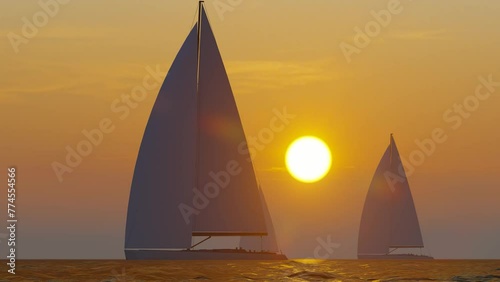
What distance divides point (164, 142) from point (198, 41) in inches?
351

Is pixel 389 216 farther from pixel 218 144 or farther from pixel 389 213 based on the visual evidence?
pixel 218 144

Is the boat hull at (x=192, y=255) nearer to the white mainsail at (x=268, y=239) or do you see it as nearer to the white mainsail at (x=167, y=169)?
the white mainsail at (x=167, y=169)

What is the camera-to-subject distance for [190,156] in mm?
74625

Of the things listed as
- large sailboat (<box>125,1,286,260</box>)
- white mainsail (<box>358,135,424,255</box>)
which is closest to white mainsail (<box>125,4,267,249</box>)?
large sailboat (<box>125,1,286,260</box>)

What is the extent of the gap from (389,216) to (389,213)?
468 millimetres

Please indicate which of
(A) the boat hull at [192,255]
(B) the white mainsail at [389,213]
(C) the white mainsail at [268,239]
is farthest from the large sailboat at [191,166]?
(B) the white mainsail at [389,213]

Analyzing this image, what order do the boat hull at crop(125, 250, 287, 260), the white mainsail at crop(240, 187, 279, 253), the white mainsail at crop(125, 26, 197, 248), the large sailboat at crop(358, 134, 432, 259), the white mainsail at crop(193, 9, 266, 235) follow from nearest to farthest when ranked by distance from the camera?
the boat hull at crop(125, 250, 287, 260), the white mainsail at crop(125, 26, 197, 248), the white mainsail at crop(193, 9, 266, 235), the white mainsail at crop(240, 187, 279, 253), the large sailboat at crop(358, 134, 432, 259)

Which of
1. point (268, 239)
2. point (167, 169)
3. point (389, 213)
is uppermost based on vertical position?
point (167, 169)

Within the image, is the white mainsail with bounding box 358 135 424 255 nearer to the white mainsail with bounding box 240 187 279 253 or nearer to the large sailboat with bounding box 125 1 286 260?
the white mainsail with bounding box 240 187 279 253

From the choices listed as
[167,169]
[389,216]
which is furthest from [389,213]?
[167,169]

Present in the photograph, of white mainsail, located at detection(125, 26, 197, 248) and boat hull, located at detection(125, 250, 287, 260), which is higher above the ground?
white mainsail, located at detection(125, 26, 197, 248)

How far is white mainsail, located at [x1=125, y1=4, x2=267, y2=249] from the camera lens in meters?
74.1

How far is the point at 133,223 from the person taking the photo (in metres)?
74.6

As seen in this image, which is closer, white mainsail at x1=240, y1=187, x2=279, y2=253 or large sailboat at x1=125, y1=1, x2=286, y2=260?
large sailboat at x1=125, y1=1, x2=286, y2=260
